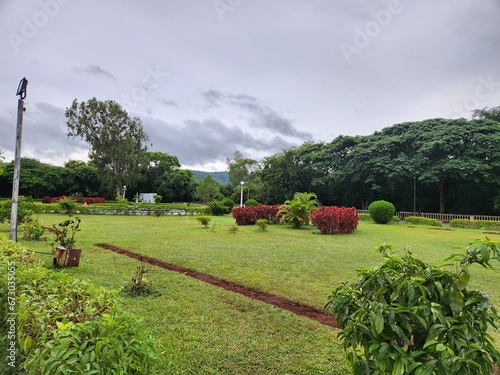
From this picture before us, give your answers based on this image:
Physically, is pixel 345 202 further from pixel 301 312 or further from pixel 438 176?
pixel 301 312

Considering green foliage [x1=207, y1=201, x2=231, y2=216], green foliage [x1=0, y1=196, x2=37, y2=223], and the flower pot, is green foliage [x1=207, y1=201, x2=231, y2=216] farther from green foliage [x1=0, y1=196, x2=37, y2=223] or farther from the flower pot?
the flower pot

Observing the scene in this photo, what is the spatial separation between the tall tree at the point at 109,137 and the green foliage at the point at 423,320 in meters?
31.5

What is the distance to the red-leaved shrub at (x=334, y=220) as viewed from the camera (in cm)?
1153

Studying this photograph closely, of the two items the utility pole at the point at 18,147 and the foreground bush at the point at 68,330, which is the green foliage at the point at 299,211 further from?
the foreground bush at the point at 68,330

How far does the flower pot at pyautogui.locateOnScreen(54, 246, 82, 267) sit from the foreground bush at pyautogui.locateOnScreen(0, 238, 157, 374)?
3.14 meters

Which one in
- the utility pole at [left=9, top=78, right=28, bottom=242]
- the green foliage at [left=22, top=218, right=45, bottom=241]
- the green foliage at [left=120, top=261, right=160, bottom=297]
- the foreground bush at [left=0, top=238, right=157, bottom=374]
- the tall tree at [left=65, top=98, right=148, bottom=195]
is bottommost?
the green foliage at [left=120, top=261, right=160, bottom=297]

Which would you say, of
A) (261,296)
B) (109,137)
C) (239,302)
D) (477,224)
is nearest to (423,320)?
(239,302)

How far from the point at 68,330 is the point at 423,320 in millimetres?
1468

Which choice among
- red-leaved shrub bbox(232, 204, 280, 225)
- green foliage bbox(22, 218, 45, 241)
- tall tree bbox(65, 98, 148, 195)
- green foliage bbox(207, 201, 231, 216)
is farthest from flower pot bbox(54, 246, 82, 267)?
tall tree bbox(65, 98, 148, 195)

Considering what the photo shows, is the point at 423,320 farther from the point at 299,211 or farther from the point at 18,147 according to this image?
the point at 299,211

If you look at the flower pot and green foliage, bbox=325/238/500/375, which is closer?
green foliage, bbox=325/238/500/375

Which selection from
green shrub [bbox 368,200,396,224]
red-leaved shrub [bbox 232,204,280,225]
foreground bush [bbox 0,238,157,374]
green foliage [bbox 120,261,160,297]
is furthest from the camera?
green shrub [bbox 368,200,396,224]

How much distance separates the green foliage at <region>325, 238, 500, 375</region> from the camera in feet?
4.06

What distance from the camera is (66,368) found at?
1161 millimetres
